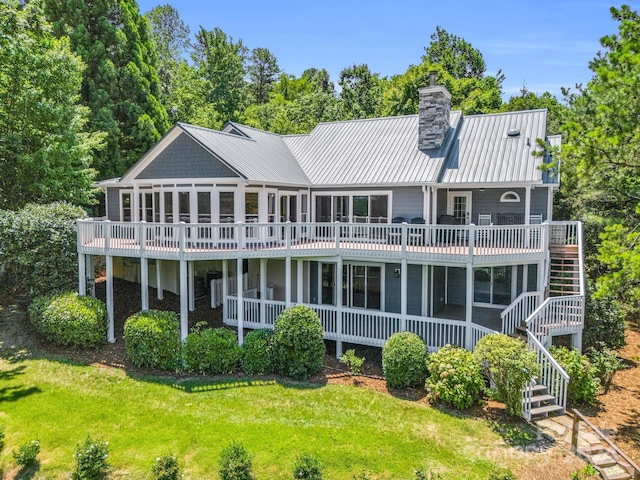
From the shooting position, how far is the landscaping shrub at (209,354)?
13.0m

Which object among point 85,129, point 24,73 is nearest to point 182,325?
point 24,73

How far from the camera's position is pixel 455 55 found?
147 ft

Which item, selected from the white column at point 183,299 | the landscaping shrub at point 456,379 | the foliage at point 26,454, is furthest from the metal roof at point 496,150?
the foliage at point 26,454

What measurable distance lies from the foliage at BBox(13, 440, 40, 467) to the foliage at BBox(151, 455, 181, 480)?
279 cm

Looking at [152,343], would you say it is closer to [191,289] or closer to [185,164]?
[191,289]

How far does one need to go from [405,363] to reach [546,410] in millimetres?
3462

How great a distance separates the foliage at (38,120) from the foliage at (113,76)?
4302 mm

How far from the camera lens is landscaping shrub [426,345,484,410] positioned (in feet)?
35.8

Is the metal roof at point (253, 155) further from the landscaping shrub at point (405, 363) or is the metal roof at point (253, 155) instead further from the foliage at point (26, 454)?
the foliage at point (26, 454)

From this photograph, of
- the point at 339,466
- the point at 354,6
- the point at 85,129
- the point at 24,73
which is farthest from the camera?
the point at 85,129

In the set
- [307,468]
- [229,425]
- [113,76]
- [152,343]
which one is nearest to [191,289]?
[152,343]

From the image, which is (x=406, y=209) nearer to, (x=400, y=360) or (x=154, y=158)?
(x=400, y=360)

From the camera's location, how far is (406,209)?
16.5m

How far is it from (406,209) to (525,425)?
840 centimetres
